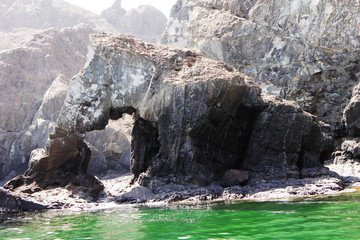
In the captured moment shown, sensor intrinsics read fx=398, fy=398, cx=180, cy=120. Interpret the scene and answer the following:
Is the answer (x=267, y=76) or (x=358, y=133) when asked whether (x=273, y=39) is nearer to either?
(x=267, y=76)

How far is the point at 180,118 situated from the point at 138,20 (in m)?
82.2

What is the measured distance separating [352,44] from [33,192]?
86.9 ft

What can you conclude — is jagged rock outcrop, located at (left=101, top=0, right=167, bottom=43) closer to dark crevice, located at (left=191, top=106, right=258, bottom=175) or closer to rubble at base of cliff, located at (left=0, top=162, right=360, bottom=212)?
dark crevice, located at (left=191, top=106, right=258, bottom=175)

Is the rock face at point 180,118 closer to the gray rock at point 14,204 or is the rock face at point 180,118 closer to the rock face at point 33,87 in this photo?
the gray rock at point 14,204

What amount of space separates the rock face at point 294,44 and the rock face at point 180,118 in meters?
9.90

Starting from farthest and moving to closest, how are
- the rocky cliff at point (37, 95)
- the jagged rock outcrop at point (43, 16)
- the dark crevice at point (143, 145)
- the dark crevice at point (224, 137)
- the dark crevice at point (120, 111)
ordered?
the jagged rock outcrop at point (43, 16), the rocky cliff at point (37, 95), the dark crevice at point (143, 145), the dark crevice at point (120, 111), the dark crevice at point (224, 137)

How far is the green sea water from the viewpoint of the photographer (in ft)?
26.7

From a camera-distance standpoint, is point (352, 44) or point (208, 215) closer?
point (208, 215)

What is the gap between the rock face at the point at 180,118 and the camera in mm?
19844

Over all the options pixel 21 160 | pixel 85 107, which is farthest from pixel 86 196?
pixel 21 160

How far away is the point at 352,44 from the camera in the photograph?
32.1 meters

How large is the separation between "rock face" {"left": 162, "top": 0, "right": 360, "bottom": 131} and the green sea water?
62.7 ft

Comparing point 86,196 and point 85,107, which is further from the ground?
point 85,107

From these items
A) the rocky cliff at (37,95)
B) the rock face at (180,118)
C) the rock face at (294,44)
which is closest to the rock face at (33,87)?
the rocky cliff at (37,95)
